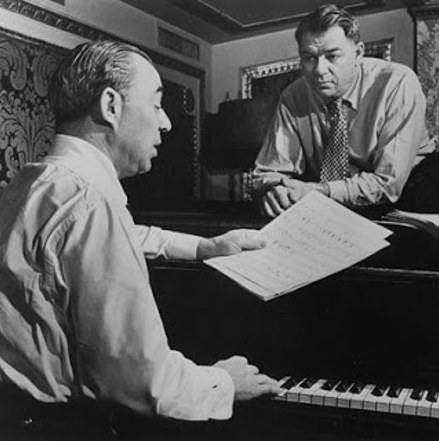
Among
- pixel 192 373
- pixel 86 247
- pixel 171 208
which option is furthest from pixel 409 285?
pixel 171 208

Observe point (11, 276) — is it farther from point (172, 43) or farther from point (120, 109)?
point (172, 43)

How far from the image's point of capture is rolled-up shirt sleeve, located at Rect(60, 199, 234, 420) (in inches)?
24.0

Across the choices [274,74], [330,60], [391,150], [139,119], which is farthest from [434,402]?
[274,74]

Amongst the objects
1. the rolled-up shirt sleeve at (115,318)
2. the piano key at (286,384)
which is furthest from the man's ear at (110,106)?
the piano key at (286,384)

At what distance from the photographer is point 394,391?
0.86 m

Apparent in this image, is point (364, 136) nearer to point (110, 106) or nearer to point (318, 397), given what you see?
point (318, 397)

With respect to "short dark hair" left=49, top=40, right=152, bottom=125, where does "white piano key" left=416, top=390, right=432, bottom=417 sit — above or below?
below

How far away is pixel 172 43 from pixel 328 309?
89 centimetres

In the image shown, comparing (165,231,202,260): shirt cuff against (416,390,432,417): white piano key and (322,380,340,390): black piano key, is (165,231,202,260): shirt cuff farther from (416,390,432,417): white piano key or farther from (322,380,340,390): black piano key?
(416,390,432,417): white piano key

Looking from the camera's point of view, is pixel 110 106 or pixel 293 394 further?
pixel 293 394

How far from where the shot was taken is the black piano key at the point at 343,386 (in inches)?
34.1

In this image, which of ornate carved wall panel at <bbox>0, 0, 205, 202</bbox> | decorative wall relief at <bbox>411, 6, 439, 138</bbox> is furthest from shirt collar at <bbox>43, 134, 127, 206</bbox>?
decorative wall relief at <bbox>411, 6, 439, 138</bbox>


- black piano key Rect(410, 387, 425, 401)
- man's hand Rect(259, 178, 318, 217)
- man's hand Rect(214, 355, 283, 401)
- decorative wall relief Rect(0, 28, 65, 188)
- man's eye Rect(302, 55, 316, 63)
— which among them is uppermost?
man's eye Rect(302, 55, 316, 63)

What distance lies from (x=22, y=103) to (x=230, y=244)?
622mm
